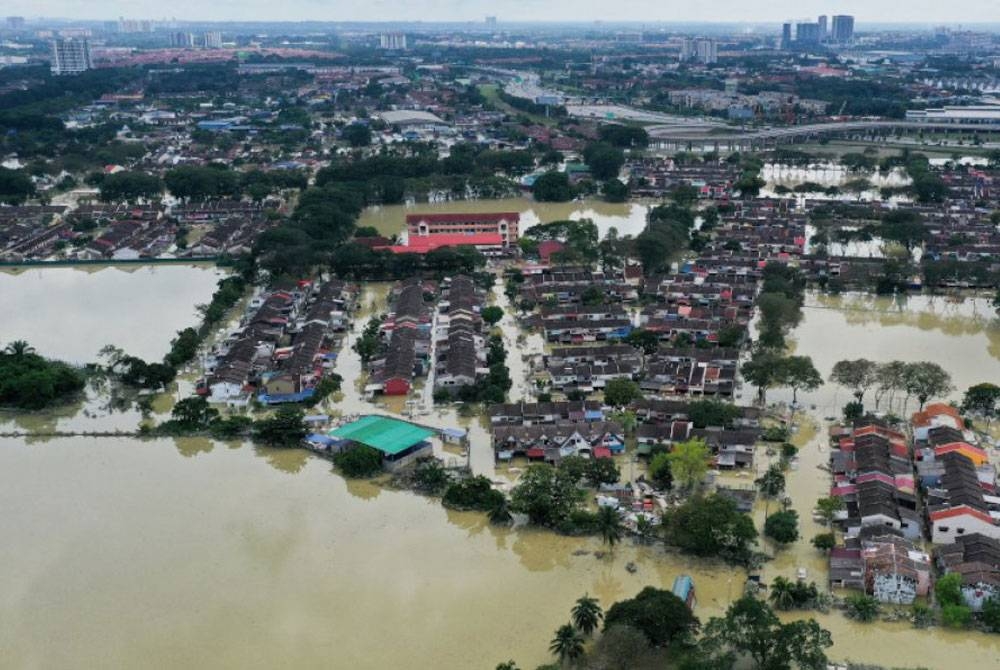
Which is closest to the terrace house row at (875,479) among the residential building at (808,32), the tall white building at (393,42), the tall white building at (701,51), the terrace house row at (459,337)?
the terrace house row at (459,337)

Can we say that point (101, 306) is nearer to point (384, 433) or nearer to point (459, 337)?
point (459, 337)

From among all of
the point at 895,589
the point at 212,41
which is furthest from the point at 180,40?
the point at 895,589

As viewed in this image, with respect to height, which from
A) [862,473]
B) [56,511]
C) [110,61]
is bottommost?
[56,511]

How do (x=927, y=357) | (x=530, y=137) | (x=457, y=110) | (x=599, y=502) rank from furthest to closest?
(x=457, y=110), (x=530, y=137), (x=927, y=357), (x=599, y=502)

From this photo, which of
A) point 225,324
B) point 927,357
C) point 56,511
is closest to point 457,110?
point 225,324

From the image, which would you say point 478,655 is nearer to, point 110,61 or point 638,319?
point 638,319

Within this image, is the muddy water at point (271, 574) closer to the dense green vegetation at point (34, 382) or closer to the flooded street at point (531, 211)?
the dense green vegetation at point (34, 382)
